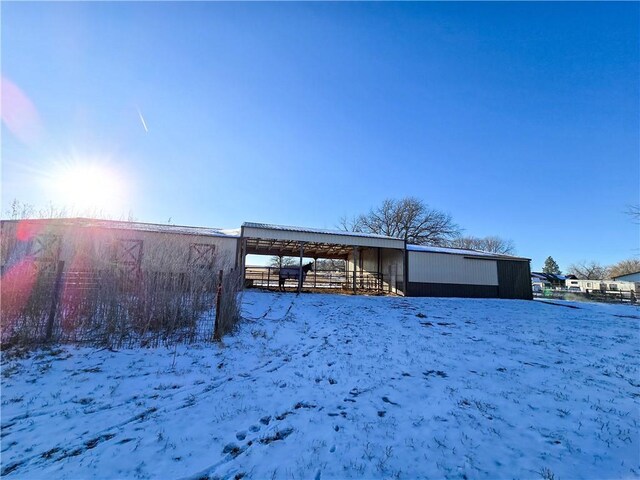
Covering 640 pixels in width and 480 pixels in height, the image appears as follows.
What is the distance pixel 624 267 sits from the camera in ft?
186

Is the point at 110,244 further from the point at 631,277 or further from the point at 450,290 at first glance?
the point at 631,277

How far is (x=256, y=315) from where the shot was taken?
8.99 meters

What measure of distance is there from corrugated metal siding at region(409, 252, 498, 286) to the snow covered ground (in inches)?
460

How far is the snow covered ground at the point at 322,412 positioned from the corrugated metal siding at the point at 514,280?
14.6 meters

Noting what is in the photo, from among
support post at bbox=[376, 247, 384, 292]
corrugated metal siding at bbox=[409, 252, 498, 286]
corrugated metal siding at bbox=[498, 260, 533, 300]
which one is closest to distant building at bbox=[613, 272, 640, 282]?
corrugated metal siding at bbox=[498, 260, 533, 300]

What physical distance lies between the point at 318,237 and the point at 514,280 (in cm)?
1324

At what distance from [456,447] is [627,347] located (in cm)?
682

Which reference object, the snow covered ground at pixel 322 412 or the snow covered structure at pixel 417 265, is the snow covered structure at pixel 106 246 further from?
the snow covered structure at pixel 417 265

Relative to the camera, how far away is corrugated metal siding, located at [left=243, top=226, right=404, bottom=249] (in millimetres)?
15148

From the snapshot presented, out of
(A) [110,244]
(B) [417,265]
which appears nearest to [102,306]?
(A) [110,244]

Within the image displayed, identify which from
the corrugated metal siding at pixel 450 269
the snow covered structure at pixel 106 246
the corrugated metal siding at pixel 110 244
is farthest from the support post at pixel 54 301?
the corrugated metal siding at pixel 450 269

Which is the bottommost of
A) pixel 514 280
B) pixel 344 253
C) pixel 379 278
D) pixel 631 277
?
pixel 379 278

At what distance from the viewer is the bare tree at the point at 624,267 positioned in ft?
175

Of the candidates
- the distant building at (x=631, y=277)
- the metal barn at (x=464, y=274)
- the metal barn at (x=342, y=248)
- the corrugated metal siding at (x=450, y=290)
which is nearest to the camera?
the metal barn at (x=342, y=248)
